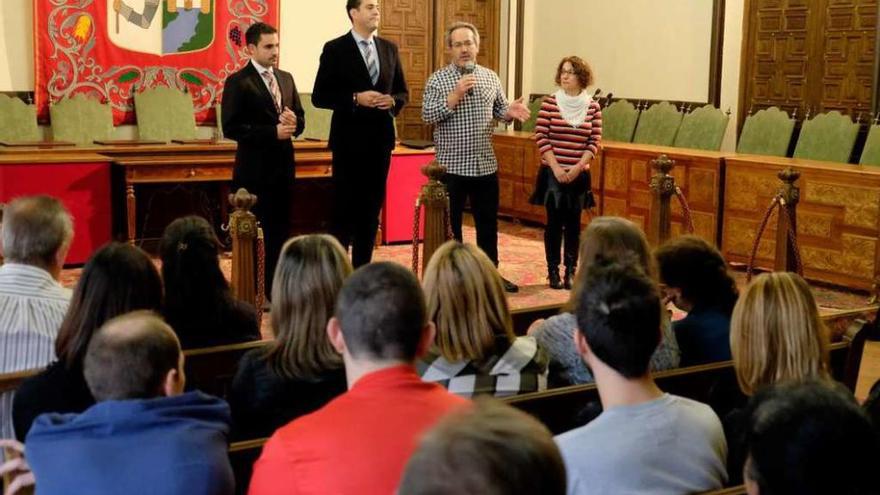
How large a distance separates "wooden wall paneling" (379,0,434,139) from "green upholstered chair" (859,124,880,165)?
4.40 m

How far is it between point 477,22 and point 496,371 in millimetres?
9066

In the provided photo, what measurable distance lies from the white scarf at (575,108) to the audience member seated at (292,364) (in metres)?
4.11

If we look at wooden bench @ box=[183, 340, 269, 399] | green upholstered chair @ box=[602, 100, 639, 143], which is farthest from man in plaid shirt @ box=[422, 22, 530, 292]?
green upholstered chair @ box=[602, 100, 639, 143]

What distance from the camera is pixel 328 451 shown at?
6.10 feet

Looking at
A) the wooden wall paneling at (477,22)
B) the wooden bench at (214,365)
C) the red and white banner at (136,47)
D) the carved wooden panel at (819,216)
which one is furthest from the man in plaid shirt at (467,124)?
the wooden wall paneling at (477,22)

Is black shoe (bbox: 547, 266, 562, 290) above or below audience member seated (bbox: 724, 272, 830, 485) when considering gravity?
below

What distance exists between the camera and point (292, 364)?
107 inches

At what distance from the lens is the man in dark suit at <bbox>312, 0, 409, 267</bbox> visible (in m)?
5.99

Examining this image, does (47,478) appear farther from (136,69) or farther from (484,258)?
(136,69)

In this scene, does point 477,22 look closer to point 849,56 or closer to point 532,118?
point 532,118

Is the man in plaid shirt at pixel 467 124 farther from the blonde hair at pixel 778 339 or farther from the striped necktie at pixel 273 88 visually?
the blonde hair at pixel 778 339

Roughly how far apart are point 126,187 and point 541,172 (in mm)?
2822

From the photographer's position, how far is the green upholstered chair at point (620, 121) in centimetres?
1030

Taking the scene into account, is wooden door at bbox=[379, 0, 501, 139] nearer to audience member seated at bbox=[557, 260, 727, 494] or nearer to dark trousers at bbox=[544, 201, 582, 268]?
dark trousers at bbox=[544, 201, 582, 268]
